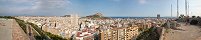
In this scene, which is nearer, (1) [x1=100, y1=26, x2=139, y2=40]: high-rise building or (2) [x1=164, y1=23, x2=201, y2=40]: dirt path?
(2) [x1=164, y1=23, x2=201, y2=40]: dirt path

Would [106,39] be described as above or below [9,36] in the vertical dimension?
below

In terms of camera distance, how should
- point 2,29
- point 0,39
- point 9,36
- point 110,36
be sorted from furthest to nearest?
point 110,36 → point 2,29 → point 9,36 → point 0,39

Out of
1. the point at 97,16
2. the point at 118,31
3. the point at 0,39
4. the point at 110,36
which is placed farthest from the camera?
the point at 97,16

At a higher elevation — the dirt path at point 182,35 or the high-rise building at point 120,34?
the dirt path at point 182,35

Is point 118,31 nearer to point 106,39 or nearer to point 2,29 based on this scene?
point 106,39

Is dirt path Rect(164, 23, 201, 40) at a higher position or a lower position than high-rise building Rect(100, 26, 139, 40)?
higher

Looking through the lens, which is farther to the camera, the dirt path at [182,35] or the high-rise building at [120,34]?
the high-rise building at [120,34]

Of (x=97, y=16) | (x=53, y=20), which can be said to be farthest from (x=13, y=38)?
(x=97, y=16)

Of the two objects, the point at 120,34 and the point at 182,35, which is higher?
the point at 182,35

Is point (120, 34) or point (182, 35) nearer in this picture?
point (182, 35)

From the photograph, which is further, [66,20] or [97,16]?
[97,16]
